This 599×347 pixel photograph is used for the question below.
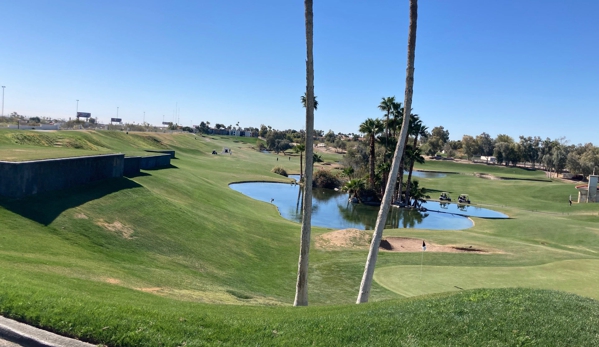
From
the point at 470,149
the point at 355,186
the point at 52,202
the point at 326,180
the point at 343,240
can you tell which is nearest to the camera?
the point at 52,202

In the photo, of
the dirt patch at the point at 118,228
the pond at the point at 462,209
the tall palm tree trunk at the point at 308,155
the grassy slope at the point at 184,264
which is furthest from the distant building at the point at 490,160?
the tall palm tree trunk at the point at 308,155

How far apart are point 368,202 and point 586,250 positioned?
3341 cm

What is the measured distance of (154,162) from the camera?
180 ft

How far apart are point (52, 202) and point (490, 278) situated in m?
24.0

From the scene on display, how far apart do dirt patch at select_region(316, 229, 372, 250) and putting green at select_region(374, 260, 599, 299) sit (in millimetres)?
6776

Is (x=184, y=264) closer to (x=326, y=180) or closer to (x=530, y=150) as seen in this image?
(x=326, y=180)

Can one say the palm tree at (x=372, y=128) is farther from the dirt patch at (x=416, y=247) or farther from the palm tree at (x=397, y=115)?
the dirt patch at (x=416, y=247)

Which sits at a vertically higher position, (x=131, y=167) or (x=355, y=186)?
(x=131, y=167)

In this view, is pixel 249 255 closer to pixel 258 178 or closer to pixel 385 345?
pixel 385 345

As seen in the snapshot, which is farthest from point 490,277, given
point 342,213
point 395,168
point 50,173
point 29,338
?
point 342,213

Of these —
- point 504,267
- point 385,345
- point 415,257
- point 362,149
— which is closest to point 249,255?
point 415,257

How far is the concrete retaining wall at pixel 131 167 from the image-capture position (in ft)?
129

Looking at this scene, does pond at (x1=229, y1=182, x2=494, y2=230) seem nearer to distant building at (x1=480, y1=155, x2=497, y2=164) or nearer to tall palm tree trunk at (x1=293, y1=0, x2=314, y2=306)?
tall palm tree trunk at (x1=293, y1=0, x2=314, y2=306)

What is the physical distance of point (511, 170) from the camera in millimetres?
143125
